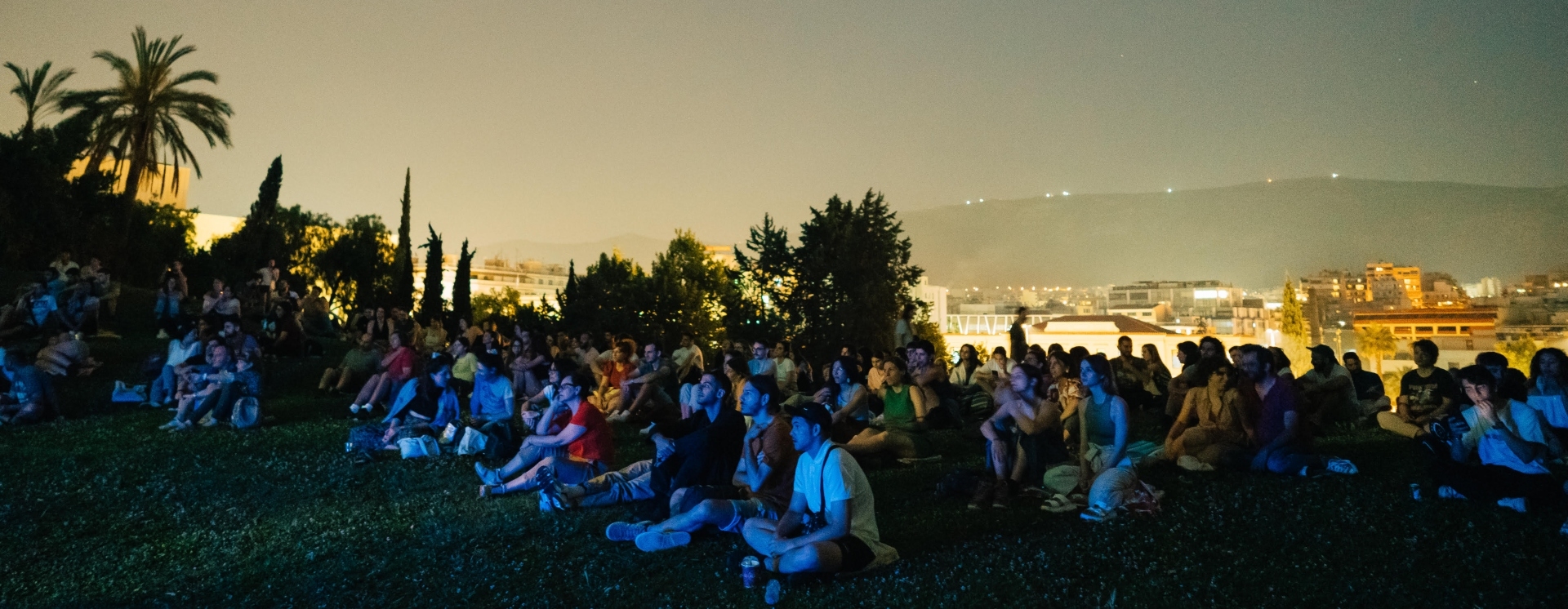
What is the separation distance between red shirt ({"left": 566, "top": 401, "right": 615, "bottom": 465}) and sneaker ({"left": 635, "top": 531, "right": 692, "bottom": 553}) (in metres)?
2.08

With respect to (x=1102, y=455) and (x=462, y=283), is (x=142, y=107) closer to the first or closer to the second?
(x=462, y=283)

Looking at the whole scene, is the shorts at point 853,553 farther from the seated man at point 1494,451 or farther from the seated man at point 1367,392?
the seated man at point 1367,392

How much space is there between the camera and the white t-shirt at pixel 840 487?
216 inches

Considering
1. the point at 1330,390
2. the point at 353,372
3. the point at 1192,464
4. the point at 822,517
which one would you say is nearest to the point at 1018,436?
the point at 1192,464

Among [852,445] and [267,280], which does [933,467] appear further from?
[267,280]

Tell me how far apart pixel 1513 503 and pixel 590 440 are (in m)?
7.10

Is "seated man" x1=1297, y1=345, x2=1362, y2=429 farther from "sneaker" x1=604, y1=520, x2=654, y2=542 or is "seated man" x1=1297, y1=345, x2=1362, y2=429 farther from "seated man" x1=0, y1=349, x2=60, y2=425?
"seated man" x1=0, y1=349, x2=60, y2=425

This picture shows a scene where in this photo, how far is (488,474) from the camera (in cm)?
870

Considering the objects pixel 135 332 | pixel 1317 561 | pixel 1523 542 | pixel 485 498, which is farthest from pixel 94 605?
pixel 135 332

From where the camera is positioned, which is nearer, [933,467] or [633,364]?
[933,467]

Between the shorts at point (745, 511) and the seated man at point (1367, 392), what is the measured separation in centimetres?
828

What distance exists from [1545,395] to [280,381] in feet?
57.5

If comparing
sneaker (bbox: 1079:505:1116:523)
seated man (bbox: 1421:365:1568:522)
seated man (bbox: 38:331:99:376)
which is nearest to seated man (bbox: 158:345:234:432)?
seated man (bbox: 38:331:99:376)

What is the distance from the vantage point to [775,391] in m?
6.64
